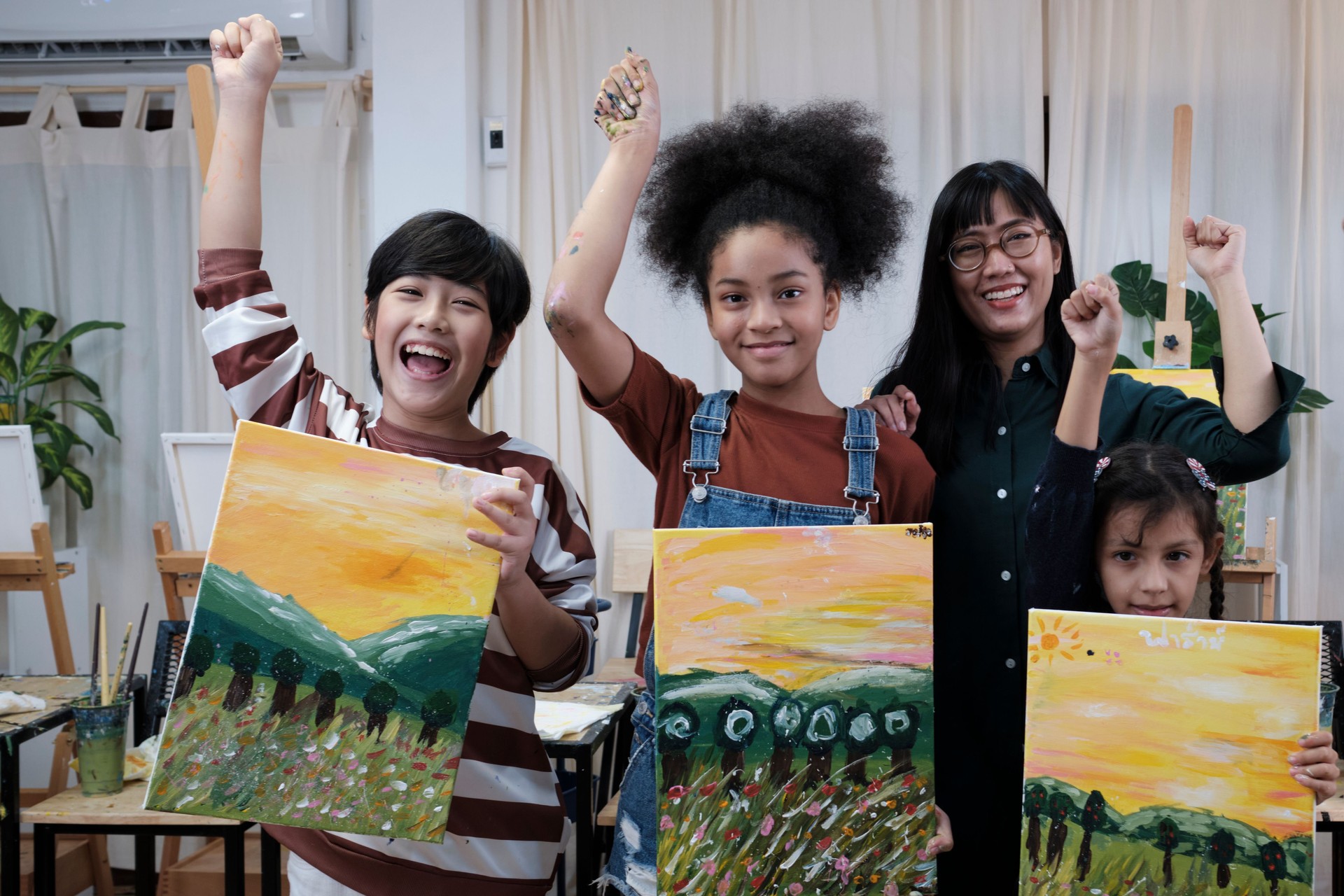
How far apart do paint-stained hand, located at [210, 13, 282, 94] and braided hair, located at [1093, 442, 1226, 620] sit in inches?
49.9

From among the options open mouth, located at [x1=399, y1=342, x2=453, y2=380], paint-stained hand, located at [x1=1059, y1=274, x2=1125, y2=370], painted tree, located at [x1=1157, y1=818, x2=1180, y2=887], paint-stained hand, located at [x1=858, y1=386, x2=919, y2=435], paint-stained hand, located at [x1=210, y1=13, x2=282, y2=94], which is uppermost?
paint-stained hand, located at [x1=210, y1=13, x2=282, y2=94]

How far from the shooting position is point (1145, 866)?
3.65ft

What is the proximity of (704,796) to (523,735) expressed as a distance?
0.31 m

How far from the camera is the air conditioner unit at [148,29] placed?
4.31 metres

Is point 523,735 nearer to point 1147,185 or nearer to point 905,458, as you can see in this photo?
point 905,458

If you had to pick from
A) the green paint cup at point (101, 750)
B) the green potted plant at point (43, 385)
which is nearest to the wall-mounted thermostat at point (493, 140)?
the green potted plant at point (43, 385)

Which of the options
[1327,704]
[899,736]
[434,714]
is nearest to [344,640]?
[434,714]

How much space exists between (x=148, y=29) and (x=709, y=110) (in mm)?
2401

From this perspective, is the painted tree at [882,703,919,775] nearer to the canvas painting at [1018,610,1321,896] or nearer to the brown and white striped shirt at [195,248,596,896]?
the canvas painting at [1018,610,1321,896]

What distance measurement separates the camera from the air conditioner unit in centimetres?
431

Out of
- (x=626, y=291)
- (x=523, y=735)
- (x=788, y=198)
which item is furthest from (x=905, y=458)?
(x=626, y=291)

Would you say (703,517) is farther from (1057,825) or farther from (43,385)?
(43,385)

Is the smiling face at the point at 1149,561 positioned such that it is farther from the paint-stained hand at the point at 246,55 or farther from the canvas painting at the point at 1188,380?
the canvas painting at the point at 1188,380

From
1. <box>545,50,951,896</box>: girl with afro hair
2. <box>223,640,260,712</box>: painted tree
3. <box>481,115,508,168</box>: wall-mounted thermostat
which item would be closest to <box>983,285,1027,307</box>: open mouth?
<box>545,50,951,896</box>: girl with afro hair
